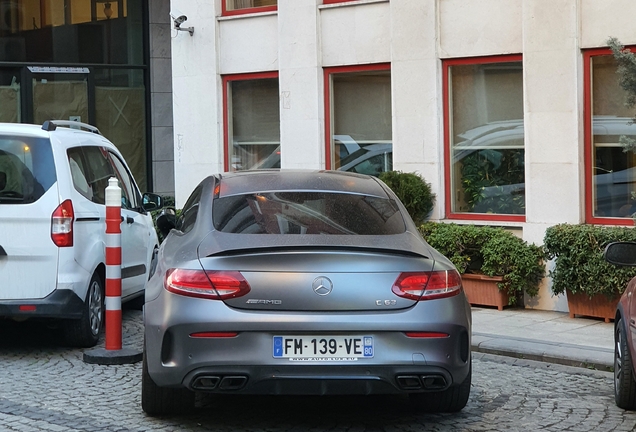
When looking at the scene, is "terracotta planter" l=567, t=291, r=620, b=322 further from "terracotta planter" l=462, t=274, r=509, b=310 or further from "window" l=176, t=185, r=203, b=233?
"window" l=176, t=185, r=203, b=233

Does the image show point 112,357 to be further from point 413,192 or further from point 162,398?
point 413,192

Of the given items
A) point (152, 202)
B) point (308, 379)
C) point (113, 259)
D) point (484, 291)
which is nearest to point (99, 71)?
point (152, 202)

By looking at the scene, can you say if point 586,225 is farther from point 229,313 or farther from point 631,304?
point 229,313

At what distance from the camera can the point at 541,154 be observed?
39.6 ft

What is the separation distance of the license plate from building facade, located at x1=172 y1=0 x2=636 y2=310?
19.4ft

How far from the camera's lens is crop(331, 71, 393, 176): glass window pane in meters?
14.1

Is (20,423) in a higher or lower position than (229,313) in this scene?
lower

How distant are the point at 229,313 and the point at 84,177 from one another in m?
3.96

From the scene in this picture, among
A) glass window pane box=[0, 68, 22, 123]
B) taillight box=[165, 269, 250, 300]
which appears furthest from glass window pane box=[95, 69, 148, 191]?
A: taillight box=[165, 269, 250, 300]

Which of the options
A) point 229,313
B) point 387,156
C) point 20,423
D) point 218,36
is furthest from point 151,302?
point 218,36

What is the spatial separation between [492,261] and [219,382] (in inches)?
252

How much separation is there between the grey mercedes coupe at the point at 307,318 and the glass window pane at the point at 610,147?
6066 mm

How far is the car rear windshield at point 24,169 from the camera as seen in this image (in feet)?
28.5

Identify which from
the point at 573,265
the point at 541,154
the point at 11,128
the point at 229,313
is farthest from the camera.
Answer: the point at 541,154
